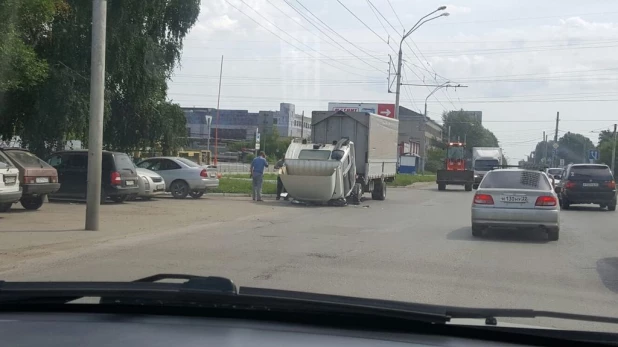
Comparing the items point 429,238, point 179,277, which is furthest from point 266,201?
point 179,277

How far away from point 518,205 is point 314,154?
10.8 metres

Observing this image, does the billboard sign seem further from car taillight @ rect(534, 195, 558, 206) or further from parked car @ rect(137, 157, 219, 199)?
car taillight @ rect(534, 195, 558, 206)

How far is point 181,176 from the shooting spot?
26.3 meters

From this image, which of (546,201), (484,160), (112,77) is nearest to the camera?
(546,201)

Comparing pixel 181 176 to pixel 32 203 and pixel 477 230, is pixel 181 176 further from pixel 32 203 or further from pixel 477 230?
pixel 477 230

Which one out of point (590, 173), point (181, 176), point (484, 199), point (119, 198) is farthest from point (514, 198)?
point (181, 176)

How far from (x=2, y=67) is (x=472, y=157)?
39.6 m

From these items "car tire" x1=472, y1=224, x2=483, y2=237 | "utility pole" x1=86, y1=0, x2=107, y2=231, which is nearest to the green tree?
"utility pole" x1=86, y1=0, x2=107, y2=231

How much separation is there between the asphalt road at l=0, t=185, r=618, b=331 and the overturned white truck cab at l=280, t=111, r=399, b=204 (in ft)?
17.0

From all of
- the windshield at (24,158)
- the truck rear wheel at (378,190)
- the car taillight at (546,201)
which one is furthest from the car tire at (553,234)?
the truck rear wheel at (378,190)

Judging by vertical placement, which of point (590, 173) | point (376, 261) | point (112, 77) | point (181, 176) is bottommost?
point (376, 261)

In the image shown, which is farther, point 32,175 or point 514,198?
point 32,175

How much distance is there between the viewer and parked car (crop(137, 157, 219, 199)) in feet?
86.3

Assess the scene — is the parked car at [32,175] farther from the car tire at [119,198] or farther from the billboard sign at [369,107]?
the billboard sign at [369,107]
